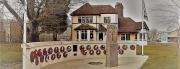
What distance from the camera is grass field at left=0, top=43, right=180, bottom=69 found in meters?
2.30

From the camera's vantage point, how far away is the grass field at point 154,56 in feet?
7.55

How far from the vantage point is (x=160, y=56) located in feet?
7.86

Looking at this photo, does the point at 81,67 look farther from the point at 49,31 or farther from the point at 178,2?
the point at 178,2

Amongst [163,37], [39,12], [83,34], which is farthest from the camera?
[163,37]

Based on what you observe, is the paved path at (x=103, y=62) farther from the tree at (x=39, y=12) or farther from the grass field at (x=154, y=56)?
the tree at (x=39, y=12)

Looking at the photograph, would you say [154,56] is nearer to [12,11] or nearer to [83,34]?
[83,34]

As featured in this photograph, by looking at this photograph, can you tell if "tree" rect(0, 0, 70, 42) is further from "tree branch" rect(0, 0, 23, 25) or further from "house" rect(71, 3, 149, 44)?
"house" rect(71, 3, 149, 44)

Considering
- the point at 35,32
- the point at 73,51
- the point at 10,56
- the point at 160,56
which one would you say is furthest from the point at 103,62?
the point at 10,56

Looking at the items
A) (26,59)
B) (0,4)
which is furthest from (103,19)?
(0,4)

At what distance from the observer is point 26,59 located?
7.18 ft

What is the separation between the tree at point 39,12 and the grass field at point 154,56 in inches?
9.1

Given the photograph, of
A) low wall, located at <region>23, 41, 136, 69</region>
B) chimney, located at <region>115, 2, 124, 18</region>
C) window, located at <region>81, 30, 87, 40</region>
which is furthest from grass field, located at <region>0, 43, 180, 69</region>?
window, located at <region>81, 30, 87, 40</region>

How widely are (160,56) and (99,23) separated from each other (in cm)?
62

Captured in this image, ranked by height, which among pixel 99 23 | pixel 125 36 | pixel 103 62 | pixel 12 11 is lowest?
pixel 103 62
